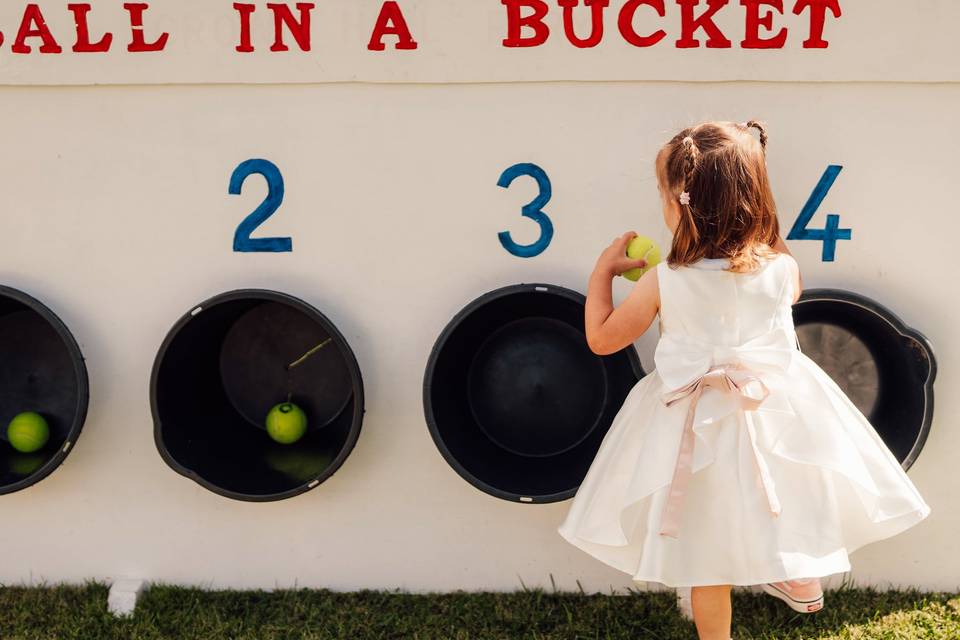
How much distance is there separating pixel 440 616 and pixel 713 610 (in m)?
0.78

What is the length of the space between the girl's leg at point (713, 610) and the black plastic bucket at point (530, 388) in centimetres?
49

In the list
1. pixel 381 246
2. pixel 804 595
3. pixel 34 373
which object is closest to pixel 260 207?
pixel 381 246

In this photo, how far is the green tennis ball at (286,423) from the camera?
2766mm

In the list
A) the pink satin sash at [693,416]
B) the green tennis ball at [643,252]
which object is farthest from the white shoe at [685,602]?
the green tennis ball at [643,252]

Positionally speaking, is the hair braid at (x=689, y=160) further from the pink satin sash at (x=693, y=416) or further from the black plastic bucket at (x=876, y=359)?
the black plastic bucket at (x=876, y=359)

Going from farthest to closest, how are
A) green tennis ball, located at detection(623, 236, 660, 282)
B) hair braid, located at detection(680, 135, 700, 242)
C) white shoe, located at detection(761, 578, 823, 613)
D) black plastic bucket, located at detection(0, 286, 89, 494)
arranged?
black plastic bucket, located at detection(0, 286, 89, 494), white shoe, located at detection(761, 578, 823, 613), green tennis ball, located at detection(623, 236, 660, 282), hair braid, located at detection(680, 135, 700, 242)

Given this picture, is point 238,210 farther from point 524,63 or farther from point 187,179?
point 524,63

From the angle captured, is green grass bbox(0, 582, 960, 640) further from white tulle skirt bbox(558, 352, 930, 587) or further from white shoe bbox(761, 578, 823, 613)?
white tulle skirt bbox(558, 352, 930, 587)

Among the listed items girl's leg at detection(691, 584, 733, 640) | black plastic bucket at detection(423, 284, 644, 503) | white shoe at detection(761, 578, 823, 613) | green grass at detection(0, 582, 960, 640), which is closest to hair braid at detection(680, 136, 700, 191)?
black plastic bucket at detection(423, 284, 644, 503)

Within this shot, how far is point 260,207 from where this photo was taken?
2.64m

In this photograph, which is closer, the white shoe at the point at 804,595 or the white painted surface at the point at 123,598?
the white shoe at the point at 804,595

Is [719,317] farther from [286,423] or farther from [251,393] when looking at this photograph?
[251,393]

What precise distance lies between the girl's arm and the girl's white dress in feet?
0.16

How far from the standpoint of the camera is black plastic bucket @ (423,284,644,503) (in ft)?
8.80
